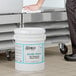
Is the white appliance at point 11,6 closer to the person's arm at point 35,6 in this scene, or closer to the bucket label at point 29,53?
the person's arm at point 35,6

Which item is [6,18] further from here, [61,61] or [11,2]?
[61,61]

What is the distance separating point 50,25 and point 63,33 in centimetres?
21

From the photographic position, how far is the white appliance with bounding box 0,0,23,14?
261 cm

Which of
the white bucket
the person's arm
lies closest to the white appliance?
the person's arm

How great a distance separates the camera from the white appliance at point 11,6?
2605 mm

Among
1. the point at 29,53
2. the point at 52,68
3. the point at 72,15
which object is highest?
the point at 72,15

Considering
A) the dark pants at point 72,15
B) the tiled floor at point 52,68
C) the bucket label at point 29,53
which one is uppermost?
the dark pants at point 72,15

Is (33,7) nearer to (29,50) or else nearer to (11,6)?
(11,6)

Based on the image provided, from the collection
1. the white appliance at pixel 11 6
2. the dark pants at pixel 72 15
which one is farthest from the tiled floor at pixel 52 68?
the white appliance at pixel 11 6

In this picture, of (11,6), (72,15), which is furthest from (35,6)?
(72,15)

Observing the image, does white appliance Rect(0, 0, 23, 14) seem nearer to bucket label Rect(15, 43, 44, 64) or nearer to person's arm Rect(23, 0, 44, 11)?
person's arm Rect(23, 0, 44, 11)

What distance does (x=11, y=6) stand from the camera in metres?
2.66

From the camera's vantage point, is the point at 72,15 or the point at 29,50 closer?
the point at 29,50

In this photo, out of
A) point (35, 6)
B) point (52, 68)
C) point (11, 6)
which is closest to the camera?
point (52, 68)
